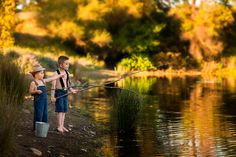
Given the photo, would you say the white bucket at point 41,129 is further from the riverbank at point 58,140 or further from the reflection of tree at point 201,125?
the reflection of tree at point 201,125

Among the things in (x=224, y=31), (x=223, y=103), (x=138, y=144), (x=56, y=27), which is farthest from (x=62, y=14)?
(x=138, y=144)

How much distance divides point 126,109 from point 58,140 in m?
2.53

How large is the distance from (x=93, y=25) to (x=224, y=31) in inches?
492

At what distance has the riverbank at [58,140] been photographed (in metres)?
8.31

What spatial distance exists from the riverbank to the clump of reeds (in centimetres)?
53

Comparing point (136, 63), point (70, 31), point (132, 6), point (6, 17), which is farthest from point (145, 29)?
point (6, 17)

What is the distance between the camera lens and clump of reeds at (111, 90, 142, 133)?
451 inches

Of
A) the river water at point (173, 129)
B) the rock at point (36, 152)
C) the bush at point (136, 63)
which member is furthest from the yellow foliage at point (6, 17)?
the rock at point (36, 152)

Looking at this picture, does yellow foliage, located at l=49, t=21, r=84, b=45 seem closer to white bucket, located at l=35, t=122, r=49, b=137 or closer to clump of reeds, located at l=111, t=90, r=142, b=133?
clump of reeds, located at l=111, t=90, r=142, b=133

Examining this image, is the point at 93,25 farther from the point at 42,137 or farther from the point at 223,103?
the point at 42,137

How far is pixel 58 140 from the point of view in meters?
9.30

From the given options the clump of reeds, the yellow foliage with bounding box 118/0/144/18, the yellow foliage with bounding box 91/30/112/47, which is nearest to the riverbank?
the clump of reeds

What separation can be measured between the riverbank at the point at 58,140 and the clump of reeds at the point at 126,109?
53 centimetres

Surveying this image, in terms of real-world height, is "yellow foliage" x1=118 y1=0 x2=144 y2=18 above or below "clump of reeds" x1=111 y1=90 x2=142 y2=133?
above
